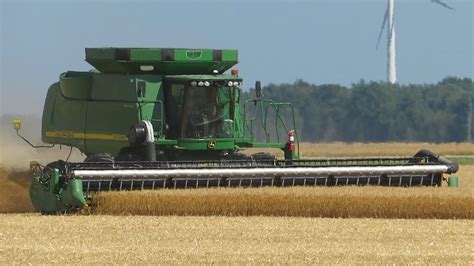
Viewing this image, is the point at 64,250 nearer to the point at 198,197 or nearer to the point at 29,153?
the point at 198,197

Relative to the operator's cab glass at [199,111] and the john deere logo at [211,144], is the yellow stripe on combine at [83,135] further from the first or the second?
the john deere logo at [211,144]

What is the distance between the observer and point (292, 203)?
18.3 meters

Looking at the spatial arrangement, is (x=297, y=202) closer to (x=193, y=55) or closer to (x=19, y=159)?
(x=193, y=55)

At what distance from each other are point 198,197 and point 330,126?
163 feet

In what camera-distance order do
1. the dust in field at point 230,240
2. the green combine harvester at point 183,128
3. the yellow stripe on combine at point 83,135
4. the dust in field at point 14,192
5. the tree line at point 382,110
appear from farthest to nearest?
the tree line at point 382,110
the yellow stripe on combine at point 83,135
the dust in field at point 14,192
the green combine harvester at point 183,128
the dust in field at point 230,240

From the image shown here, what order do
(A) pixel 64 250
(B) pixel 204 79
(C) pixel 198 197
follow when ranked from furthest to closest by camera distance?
(B) pixel 204 79 → (C) pixel 198 197 → (A) pixel 64 250

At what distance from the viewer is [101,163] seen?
19.1 m

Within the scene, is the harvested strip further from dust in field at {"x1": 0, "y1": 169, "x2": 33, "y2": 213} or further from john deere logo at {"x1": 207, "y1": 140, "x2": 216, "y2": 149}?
john deere logo at {"x1": 207, "y1": 140, "x2": 216, "y2": 149}

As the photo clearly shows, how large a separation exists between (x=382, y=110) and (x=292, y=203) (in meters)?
51.3

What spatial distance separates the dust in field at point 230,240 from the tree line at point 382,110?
4911 cm

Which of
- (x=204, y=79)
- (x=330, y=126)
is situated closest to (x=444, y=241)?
(x=204, y=79)

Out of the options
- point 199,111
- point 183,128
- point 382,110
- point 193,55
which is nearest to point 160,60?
point 193,55

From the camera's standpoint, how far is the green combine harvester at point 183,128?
19641mm

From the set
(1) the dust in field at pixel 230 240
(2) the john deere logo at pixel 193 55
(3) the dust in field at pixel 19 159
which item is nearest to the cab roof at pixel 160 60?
(2) the john deere logo at pixel 193 55
